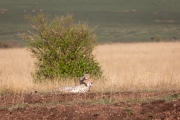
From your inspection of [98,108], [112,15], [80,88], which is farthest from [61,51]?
[112,15]

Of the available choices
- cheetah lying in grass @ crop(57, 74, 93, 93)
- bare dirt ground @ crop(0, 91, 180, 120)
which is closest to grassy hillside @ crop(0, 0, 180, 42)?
cheetah lying in grass @ crop(57, 74, 93, 93)

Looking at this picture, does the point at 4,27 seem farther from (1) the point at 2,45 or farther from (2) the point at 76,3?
(1) the point at 2,45

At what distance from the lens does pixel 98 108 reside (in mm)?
7965

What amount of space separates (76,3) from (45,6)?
7.22m

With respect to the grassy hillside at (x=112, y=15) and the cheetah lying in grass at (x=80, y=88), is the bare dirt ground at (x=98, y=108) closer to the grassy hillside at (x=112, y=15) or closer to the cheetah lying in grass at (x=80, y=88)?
the cheetah lying in grass at (x=80, y=88)

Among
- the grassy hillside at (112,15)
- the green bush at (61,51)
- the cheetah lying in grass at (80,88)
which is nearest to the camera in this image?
the cheetah lying in grass at (80,88)

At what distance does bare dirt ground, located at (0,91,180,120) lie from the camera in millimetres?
7578

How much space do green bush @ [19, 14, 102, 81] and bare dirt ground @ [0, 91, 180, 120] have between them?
4.08 m

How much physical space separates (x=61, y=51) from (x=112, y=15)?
73.2 m

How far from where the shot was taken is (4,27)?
75.0 m

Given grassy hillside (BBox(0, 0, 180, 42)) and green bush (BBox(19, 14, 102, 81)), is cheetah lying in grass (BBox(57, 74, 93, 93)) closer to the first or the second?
green bush (BBox(19, 14, 102, 81))

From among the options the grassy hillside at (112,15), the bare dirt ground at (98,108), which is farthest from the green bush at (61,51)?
the grassy hillside at (112,15)

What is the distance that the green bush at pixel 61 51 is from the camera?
13.5 metres

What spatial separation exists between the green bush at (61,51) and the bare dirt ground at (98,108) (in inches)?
161
